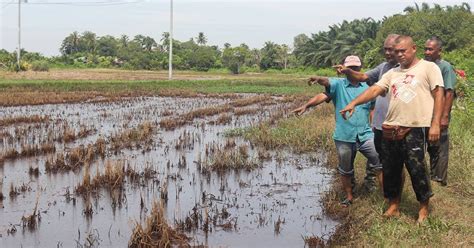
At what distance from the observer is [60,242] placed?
13.9 feet

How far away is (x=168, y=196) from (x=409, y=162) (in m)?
2.92

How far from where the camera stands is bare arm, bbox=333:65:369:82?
4.23 m

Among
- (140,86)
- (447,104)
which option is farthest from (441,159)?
(140,86)

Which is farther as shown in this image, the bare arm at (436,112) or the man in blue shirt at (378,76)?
the man in blue shirt at (378,76)

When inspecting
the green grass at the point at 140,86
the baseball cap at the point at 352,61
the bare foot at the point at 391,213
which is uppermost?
the baseball cap at the point at 352,61

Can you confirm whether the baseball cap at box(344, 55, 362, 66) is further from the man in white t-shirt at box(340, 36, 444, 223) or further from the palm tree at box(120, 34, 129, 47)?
the palm tree at box(120, 34, 129, 47)

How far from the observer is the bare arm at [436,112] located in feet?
12.2

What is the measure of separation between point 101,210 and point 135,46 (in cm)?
6339

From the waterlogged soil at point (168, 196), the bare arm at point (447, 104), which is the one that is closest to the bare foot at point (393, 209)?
the waterlogged soil at point (168, 196)

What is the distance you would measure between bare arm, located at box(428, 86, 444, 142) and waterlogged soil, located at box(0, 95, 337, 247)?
1.30 meters

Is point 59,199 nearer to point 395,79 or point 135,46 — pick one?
point 395,79

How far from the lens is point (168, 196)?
574cm

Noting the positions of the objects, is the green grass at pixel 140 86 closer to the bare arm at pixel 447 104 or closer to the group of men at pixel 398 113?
the group of men at pixel 398 113

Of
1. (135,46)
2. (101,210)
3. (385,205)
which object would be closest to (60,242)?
(101,210)
